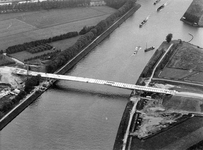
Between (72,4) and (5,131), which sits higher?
(72,4)

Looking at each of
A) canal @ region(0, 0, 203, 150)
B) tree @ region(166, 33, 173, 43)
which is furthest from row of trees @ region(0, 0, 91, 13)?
tree @ region(166, 33, 173, 43)

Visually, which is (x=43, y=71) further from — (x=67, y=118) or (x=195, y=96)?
(x=195, y=96)

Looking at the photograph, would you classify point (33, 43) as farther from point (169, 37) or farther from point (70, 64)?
point (169, 37)

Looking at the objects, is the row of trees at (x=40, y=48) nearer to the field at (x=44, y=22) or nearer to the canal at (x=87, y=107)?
the field at (x=44, y=22)

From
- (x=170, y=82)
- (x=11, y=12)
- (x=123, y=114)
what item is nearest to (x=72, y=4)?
(x=11, y=12)

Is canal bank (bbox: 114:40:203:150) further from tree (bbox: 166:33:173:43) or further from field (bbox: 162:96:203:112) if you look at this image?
tree (bbox: 166:33:173:43)

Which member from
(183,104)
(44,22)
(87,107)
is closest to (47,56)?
(87,107)

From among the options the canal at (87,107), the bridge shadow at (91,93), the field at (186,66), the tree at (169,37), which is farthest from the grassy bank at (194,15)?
the bridge shadow at (91,93)
